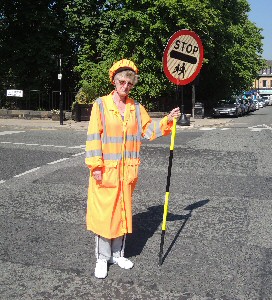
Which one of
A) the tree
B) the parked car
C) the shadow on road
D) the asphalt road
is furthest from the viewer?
the parked car

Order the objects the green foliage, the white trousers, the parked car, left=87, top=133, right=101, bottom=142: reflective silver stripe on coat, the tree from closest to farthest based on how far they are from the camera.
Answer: left=87, top=133, right=101, bottom=142: reflective silver stripe on coat → the white trousers → the tree → the green foliage → the parked car

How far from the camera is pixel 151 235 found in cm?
472

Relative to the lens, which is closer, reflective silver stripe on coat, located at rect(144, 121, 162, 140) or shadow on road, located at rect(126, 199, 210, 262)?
reflective silver stripe on coat, located at rect(144, 121, 162, 140)

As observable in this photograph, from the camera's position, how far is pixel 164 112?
28641mm

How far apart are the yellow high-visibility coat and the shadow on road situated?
0.66 meters

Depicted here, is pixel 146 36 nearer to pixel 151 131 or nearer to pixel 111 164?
pixel 151 131

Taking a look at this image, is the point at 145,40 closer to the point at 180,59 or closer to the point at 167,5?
the point at 167,5

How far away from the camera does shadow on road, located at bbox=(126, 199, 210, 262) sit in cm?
431

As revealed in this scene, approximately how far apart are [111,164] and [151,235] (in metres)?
1.47

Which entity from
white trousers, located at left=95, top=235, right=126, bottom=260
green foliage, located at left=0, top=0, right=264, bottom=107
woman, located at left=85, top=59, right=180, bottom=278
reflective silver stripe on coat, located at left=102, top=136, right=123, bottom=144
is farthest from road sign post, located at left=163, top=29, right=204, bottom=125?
green foliage, located at left=0, top=0, right=264, bottom=107

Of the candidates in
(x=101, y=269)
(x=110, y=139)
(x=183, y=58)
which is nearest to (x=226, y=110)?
(x=183, y=58)

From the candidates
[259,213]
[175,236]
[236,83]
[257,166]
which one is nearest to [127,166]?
[175,236]

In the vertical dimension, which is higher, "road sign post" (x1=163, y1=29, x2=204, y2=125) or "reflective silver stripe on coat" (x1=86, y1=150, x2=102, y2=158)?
"road sign post" (x1=163, y1=29, x2=204, y2=125)

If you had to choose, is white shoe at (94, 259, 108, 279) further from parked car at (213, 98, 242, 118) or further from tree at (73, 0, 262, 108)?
parked car at (213, 98, 242, 118)
